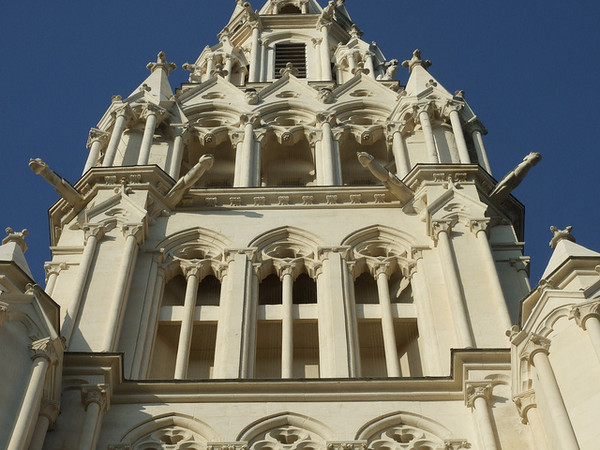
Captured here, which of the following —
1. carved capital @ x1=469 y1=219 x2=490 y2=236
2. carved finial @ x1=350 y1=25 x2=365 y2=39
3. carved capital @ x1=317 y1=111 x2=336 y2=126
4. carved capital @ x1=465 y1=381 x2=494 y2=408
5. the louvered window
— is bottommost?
carved capital @ x1=465 y1=381 x2=494 y2=408

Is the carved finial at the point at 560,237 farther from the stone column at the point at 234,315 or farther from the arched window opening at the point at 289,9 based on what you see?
the arched window opening at the point at 289,9

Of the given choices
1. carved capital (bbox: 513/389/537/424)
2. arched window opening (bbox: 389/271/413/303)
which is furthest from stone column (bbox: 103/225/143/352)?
carved capital (bbox: 513/389/537/424)

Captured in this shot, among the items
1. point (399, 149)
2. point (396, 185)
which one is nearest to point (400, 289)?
point (396, 185)

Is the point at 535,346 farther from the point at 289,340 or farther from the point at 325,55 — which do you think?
the point at 325,55

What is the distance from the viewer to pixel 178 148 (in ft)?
106

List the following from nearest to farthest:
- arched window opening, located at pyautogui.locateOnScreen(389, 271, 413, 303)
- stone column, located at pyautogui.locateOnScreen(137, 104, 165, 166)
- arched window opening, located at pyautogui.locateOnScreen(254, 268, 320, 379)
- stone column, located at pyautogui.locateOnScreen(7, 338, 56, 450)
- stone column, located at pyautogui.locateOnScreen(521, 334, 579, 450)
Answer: stone column, located at pyautogui.locateOnScreen(521, 334, 579, 450) < stone column, located at pyautogui.locateOnScreen(7, 338, 56, 450) < arched window opening, located at pyautogui.locateOnScreen(254, 268, 320, 379) < arched window opening, located at pyautogui.locateOnScreen(389, 271, 413, 303) < stone column, located at pyautogui.locateOnScreen(137, 104, 165, 166)

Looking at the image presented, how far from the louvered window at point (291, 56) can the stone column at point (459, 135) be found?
36.8 ft

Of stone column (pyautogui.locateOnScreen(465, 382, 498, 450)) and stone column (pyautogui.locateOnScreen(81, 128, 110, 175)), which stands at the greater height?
stone column (pyautogui.locateOnScreen(81, 128, 110, 175))

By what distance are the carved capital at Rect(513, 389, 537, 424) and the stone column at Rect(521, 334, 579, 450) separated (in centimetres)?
45

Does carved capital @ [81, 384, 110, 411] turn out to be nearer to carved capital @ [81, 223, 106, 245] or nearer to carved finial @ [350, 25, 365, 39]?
carved capital @ [81, 223, 106, 245]

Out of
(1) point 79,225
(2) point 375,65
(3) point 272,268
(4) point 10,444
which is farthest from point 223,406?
(2) point 375,65

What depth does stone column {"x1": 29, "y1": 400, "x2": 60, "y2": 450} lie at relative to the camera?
18922 millimetres

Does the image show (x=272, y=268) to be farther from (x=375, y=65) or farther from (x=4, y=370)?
(x=375, y=65)

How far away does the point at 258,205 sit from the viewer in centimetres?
2886
